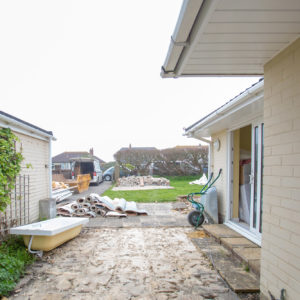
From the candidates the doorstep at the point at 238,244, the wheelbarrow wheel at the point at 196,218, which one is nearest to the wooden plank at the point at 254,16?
the doorstep at the point at 238,244

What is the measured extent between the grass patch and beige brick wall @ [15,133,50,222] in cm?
196

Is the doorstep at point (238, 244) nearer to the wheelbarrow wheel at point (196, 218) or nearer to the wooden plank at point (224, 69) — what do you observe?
the wheelbarrow wheel at point (196, 218)

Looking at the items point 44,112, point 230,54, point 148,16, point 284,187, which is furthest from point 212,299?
point 44,112

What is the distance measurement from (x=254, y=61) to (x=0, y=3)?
5.16 m

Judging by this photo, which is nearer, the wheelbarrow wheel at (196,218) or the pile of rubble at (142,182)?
the wheelbarrow wheel at (196,218)

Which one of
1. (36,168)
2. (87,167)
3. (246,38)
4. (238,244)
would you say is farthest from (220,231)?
(87,167)

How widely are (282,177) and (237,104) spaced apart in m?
2.04

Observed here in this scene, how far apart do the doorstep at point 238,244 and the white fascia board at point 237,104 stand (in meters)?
2.42

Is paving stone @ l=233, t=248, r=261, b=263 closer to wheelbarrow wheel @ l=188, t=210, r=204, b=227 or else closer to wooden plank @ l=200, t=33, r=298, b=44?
wheelbarrow wheel @ l=188, t=210, r=204, b=227

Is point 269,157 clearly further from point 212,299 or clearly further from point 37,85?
point 37,85

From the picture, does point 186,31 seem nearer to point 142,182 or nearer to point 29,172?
point 29,172

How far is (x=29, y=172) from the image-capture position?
6.20 metres

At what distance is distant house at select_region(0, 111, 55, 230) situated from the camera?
4977 mm

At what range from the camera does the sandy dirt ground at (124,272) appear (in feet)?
9.61
